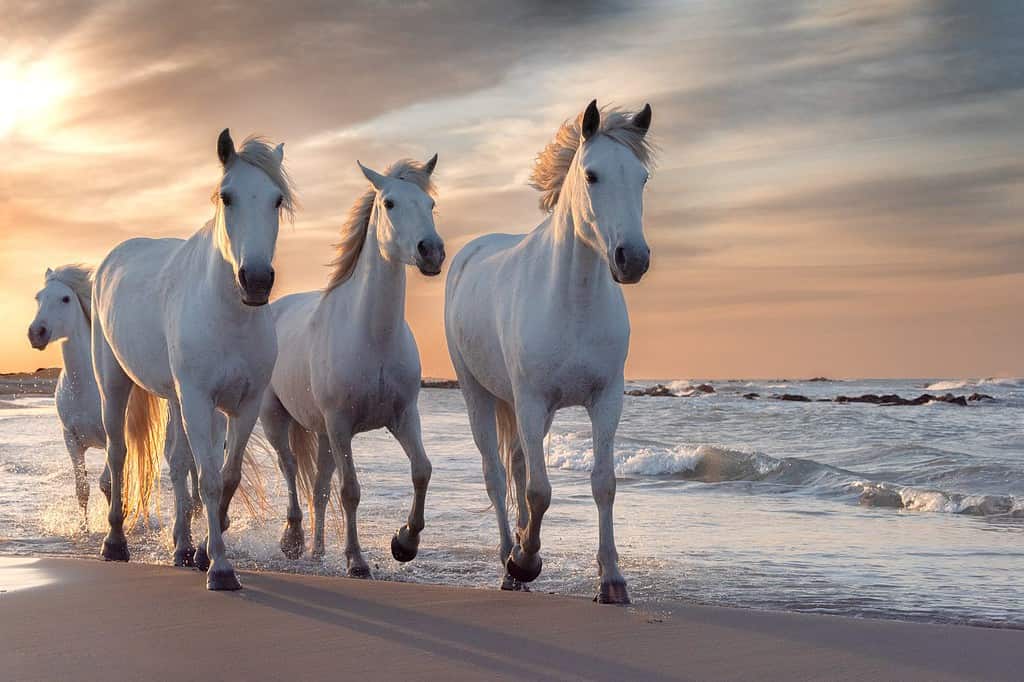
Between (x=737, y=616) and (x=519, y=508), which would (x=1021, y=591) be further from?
(x=519, y=508)

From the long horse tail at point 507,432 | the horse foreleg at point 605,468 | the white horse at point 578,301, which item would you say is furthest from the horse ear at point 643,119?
the long horse tail at point 507,432

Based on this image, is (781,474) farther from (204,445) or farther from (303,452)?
(204,445)

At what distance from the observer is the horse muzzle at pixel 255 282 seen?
4.82 meters

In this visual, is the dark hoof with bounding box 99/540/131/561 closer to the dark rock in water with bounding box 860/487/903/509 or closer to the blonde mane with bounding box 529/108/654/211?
→ the blonde mane with bounding box 529/108/654/211

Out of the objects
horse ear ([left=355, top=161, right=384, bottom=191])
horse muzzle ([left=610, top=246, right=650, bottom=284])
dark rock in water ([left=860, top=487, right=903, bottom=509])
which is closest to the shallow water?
dark rock in water ([left=860, top=487, right=903, bottom=509])

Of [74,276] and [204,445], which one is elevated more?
[74,276]

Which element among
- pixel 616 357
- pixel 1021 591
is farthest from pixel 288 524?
pixel 1021 591

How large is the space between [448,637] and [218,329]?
2158mm

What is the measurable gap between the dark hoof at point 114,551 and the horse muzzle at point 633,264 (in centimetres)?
408

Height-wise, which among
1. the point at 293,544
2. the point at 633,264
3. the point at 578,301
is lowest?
the point at 293,544

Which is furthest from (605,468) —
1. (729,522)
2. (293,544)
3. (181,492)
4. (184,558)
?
(729,522)

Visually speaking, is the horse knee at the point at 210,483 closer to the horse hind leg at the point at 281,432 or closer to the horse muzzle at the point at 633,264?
the horse hind leg at the point at 281,432

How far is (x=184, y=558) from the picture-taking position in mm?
6055

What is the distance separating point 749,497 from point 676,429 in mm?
9777
